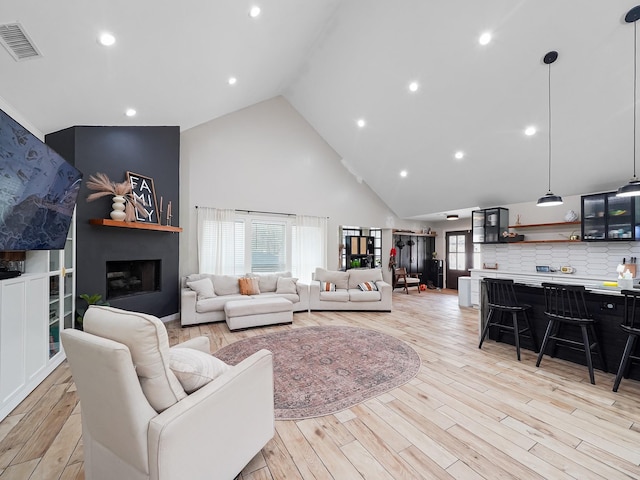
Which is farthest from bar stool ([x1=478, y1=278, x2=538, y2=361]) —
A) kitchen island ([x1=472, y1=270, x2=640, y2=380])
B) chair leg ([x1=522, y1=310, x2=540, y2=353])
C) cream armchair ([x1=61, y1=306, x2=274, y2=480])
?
cream armchair ([x1=61, y1=306, x2=274, y2=480])

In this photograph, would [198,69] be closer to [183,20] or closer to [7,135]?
[183,20]

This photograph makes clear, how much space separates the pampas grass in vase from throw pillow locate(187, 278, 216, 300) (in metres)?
1.38

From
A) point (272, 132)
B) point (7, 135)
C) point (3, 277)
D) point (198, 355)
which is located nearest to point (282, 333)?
point (198, 355)

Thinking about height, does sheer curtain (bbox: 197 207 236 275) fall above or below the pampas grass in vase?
below

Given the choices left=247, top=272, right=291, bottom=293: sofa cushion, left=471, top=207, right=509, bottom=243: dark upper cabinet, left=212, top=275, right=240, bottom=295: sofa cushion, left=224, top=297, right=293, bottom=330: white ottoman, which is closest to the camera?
left=224, top=297, right=293, bottom=330: white ottoman

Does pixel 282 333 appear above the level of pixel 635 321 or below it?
below

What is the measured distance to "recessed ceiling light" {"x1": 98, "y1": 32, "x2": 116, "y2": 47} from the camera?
7.00ft

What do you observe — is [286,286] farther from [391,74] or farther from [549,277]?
[549,277]

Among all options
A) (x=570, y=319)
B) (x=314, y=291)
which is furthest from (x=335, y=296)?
(x=570, y=319)

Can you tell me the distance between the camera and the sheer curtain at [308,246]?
20.8ft

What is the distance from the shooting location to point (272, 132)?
6137mm

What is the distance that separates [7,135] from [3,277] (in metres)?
1.13

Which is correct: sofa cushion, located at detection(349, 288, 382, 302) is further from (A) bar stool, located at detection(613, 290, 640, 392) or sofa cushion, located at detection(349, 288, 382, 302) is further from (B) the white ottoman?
(A) bar stool, located at detection(613, 290, 640, 392)

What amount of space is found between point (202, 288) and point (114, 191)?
75.9 inches
